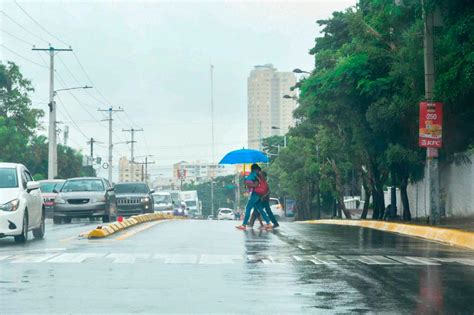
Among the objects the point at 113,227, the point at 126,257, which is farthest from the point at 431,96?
the point at 126,257

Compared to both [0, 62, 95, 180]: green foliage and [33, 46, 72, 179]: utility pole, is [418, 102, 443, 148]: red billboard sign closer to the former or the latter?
[33, 46, 72, 179]: utility pole

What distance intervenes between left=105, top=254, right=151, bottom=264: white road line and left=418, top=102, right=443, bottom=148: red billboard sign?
12074 millimetres

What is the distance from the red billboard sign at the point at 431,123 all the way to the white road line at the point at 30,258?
1307cm

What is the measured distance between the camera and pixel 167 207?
2502 inches

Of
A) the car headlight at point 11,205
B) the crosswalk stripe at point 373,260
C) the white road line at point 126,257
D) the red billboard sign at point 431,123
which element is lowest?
the crosswalk stripe at point 373,260

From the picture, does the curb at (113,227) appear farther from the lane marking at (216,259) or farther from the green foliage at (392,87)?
the green foliage at (392,87)

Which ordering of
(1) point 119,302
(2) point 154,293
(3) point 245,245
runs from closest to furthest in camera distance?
(1) point 119,302
(2) point 154,293
(3) point 245,245

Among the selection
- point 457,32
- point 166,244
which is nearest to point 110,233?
point 166,244

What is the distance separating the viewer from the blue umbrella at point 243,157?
107 ft

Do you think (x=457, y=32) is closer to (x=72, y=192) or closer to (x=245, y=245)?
(x=245, y=245)

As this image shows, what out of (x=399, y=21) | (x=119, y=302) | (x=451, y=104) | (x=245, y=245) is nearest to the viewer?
(x=119, y=302)

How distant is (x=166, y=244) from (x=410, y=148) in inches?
735

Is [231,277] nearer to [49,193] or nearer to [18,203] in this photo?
[18,203]

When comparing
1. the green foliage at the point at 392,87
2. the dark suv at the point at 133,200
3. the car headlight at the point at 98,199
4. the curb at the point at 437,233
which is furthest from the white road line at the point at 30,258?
the dark suv at the point at 133,200
